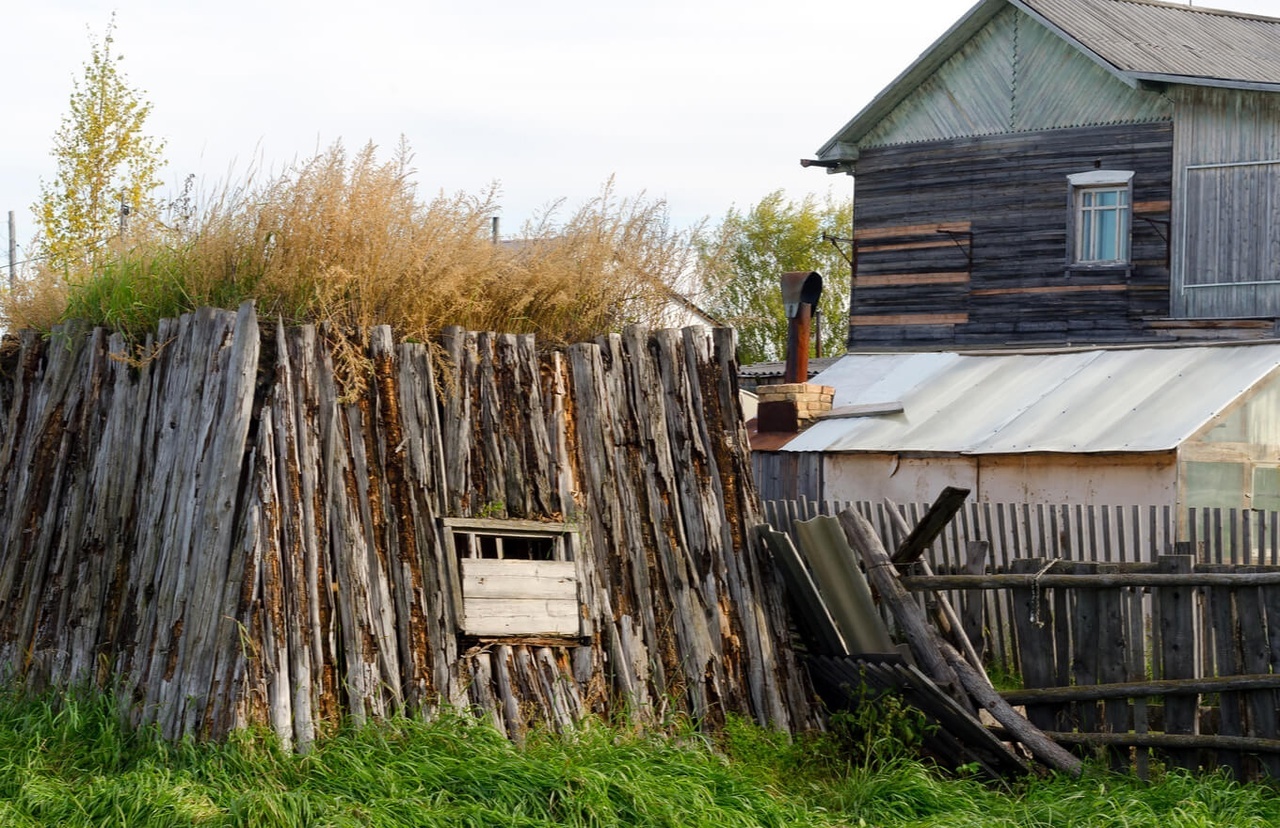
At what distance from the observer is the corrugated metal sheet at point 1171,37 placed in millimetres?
18844

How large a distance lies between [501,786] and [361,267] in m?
2.62

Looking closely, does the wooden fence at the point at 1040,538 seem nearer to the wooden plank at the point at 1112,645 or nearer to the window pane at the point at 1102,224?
the wooden plank at the point at 1112,645

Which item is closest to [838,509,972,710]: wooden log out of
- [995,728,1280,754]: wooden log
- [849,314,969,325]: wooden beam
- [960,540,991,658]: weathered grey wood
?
[995,728,1280,754]: wooden log

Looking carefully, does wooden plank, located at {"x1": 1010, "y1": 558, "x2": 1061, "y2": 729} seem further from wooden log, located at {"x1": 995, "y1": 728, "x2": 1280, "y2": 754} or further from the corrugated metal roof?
the corrugated metal roof

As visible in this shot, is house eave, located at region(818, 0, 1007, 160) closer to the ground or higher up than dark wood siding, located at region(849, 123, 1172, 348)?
higher up

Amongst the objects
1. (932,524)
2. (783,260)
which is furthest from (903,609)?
(783,260)

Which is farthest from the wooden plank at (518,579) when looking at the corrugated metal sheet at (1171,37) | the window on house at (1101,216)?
the window on house at (1101,216)

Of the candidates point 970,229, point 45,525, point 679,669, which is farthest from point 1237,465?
point 45,525

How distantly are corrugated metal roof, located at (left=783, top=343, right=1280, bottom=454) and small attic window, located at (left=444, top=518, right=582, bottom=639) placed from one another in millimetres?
7750

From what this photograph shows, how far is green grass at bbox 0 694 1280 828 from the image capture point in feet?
18.5

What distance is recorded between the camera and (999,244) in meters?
20.2

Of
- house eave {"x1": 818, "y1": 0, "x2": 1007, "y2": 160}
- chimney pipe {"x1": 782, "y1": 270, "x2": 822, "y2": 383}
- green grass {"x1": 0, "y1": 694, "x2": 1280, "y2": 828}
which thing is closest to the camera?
green grass {"x1": 0, "y1": 694, "x2": 1280, "y2": 828}

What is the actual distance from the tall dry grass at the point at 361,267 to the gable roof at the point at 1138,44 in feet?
40.4

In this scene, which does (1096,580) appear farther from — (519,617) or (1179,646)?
(519,617)
